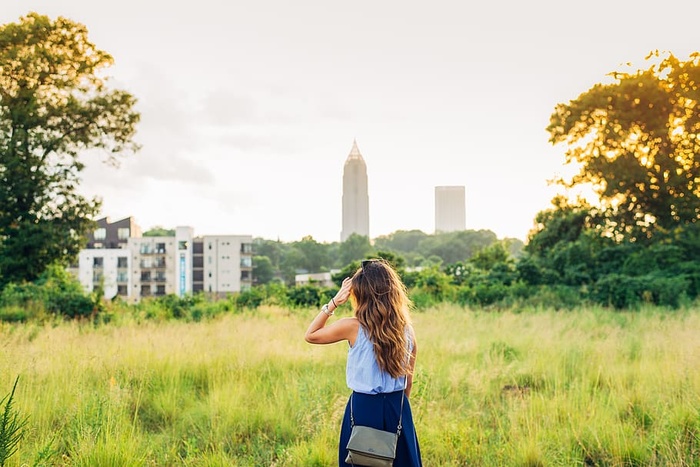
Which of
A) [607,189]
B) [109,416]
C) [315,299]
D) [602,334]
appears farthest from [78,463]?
[607,189]

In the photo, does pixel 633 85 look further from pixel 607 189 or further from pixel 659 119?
pixel 607 189

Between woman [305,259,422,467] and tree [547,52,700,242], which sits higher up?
tree [547,52,700,242]

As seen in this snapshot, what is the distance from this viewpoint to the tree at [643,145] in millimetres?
20031

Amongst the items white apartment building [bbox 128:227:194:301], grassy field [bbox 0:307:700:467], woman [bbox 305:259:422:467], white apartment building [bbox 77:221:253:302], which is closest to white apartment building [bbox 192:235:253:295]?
white apartment building [bbox 77:221:253:302]

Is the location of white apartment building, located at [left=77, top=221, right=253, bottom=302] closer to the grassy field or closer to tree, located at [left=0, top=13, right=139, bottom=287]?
tree, located at [left=0, top=13, right=139, bottom=287]

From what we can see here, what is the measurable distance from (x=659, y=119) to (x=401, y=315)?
20.5 m

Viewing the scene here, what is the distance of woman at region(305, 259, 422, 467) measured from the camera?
324 cm

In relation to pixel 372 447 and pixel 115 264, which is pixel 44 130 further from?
pixel 115 264

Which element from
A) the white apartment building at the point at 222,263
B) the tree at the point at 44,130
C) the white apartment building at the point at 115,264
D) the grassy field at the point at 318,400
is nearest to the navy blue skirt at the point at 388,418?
the grassy field at the point at 318,400

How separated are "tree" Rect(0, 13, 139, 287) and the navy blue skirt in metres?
17.2

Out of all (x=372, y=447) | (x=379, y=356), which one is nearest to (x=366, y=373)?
(x=379, y=356)

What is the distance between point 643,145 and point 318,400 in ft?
62.7

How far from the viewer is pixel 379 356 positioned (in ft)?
10.6

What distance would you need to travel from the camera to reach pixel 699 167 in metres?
20.0
